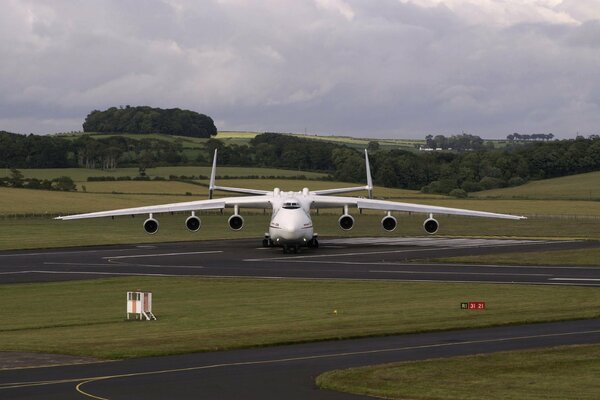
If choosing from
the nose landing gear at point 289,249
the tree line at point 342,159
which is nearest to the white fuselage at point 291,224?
the nose landing gear at point 289,249

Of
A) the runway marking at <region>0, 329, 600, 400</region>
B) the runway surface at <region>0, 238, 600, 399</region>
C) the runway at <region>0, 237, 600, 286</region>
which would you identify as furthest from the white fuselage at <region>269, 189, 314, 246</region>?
the runway marking at <region>0, 329, 600, 400</region>

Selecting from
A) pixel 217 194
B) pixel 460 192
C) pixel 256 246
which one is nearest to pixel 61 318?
pixel 256 246

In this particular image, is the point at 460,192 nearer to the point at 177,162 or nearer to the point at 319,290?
the point at 177,162

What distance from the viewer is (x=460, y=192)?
12950 cm

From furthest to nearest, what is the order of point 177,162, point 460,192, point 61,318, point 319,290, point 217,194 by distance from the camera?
point 177,162 → point 460,192 → point 217,194 → point 319,290 → point 61,318

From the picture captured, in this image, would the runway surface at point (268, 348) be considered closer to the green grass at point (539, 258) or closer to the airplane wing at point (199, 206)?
the green grass at point (539, 258)

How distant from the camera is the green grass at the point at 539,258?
54.5 m

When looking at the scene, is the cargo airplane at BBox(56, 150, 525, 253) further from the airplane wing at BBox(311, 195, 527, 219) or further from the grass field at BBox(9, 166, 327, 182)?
the grass field at BBox(9, 166, 327, 182)

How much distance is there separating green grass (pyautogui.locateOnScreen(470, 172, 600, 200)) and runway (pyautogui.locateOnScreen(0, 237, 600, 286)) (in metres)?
59.3

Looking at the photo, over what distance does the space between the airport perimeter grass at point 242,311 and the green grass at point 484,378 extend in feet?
16.5

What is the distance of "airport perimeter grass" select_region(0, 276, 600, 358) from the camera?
91.8 ft

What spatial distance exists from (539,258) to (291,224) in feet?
42.3

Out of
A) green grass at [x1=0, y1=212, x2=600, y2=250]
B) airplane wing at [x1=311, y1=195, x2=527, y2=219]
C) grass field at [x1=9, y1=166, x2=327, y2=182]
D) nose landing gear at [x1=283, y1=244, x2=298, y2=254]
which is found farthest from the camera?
grass field at [x1=9, y1=166, x2=327, y2=182]

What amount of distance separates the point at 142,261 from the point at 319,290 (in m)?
17.2
